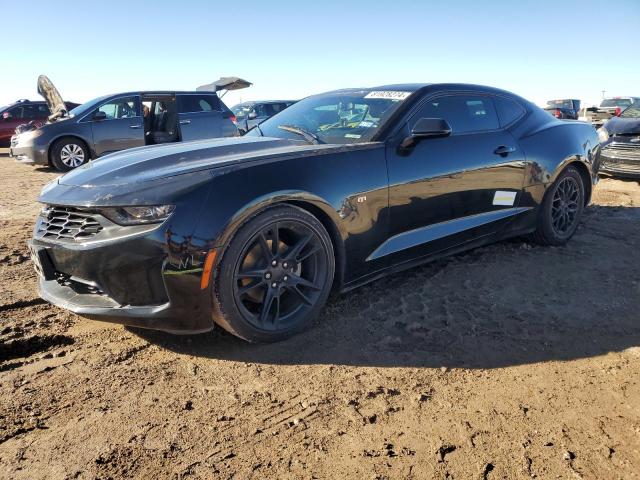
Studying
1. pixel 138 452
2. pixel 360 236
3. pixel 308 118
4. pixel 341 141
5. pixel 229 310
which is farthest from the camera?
pixel 308 118

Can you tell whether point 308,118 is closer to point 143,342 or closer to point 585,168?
point 143,342

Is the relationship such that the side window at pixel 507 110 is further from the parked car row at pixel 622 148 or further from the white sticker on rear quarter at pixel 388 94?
the parked car row at pixel 622 148

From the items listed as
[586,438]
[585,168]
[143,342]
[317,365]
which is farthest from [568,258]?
[143,342]

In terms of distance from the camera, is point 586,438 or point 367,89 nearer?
point 586,438

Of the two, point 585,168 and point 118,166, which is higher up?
point 118,166

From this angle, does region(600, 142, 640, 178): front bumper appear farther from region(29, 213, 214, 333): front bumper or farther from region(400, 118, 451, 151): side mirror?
region(29, 213, 214, 333): front bumper

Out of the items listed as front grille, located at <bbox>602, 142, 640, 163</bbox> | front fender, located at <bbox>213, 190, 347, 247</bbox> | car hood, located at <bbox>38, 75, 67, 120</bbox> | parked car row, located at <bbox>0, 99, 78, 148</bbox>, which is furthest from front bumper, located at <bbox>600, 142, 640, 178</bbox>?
parked car row, located at <bbox>0, 99, 78, 148</bbox>

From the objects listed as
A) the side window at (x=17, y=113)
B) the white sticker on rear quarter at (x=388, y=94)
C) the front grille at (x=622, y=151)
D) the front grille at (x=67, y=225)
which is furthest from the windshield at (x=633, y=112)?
the side window at (x=17, y=113)

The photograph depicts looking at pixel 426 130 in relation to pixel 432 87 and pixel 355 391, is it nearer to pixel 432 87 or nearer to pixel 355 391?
pixel 432 87

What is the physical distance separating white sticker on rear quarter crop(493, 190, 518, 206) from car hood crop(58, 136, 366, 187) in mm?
1458

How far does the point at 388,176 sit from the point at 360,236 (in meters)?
0.45

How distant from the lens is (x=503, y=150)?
12.6ft

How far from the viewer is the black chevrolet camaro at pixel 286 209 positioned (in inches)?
93.7

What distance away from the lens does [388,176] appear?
3.08 meters
